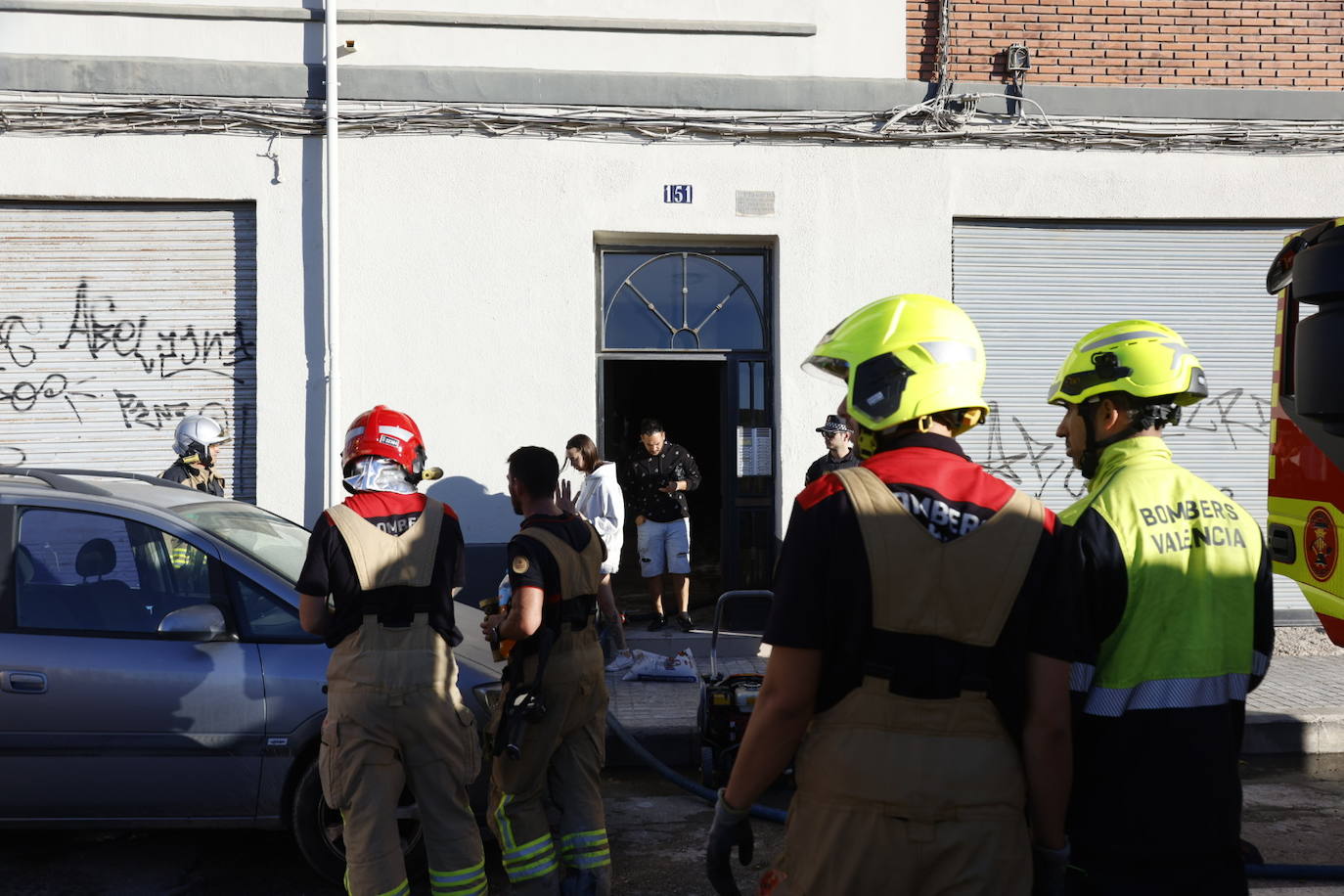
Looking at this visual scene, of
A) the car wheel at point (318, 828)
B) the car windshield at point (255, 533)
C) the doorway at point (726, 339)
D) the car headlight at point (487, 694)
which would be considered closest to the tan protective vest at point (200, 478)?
the car windshield at point (255, 533)

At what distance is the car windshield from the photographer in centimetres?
443

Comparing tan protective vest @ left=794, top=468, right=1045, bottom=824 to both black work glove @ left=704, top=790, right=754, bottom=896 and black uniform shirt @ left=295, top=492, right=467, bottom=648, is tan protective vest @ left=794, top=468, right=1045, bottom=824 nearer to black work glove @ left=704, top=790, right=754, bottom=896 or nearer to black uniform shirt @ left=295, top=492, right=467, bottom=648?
black work glove @ left=704, top=790, right=754, bottom=896

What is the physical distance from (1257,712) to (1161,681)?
15.9 feet

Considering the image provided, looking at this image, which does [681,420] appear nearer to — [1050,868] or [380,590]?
[380,590]

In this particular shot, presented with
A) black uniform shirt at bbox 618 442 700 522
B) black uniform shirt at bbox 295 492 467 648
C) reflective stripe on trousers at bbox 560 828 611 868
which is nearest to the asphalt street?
reflective stripe on trousers at bbox 560 828 611 868

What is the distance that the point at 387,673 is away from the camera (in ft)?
11.2

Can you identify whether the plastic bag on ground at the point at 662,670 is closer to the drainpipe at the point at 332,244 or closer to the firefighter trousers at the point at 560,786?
the drainpipe at the point at 332,244

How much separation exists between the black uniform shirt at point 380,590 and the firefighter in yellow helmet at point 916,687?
175 centimetres

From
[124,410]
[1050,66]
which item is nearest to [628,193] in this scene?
[1050,66]

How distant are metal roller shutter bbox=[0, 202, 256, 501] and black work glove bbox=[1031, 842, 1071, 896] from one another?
7703 millimetres

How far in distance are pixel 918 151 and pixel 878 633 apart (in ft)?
25.3

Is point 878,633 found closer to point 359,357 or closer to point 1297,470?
point 1297,470

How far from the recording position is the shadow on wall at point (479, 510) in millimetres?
8602

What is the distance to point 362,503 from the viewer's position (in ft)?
11.5
